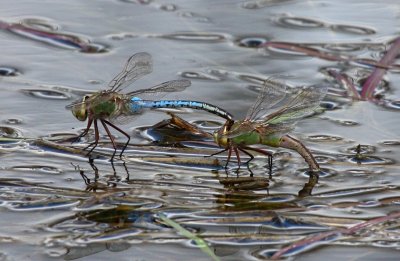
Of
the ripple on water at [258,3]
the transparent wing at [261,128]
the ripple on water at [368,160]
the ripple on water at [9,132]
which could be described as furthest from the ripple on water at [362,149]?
the ripple on water at [258,3]

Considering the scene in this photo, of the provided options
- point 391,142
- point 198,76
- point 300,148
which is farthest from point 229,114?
point 198,76

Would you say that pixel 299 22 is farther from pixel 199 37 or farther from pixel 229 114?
pixel 229 114

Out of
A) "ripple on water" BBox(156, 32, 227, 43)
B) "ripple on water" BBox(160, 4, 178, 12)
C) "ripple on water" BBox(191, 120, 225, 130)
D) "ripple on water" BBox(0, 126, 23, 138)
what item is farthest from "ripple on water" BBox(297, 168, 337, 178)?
"ripple on water" BBox(160, 4, 178, 12)

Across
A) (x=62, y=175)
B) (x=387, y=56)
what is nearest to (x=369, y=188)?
(x=62, y=175)

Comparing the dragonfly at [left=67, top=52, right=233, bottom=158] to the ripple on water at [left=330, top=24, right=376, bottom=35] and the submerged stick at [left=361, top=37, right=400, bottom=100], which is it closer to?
the submerged stick at [left=361, top=37, right=400, bottom=100]

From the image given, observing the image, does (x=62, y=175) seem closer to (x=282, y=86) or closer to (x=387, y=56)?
(x=282, y=86)

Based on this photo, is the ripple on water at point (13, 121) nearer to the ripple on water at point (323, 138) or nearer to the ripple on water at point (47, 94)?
the ripple on water at point (47, 94)
